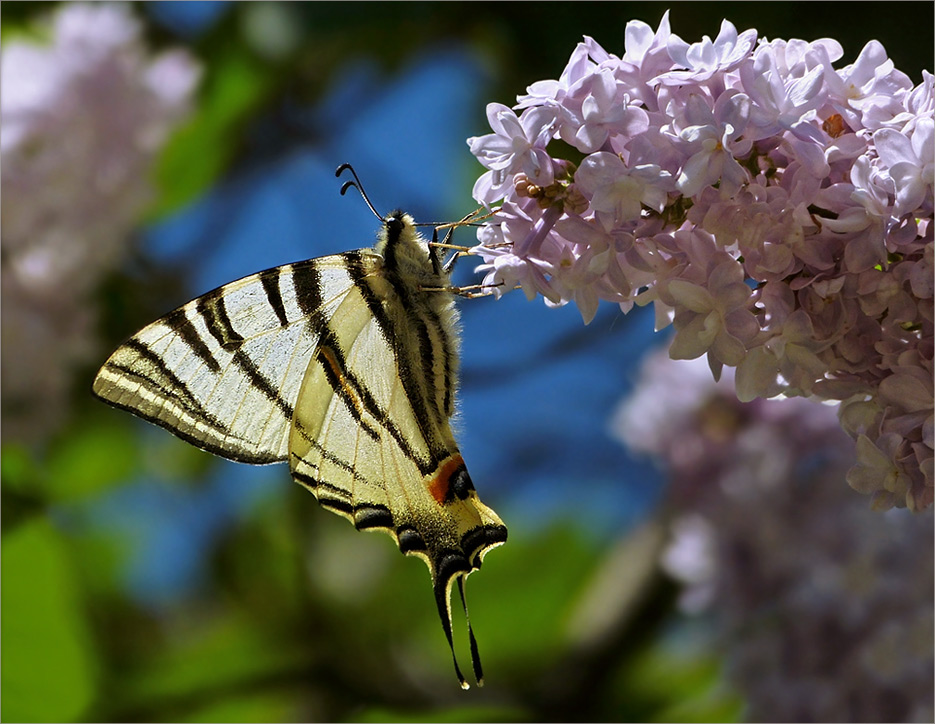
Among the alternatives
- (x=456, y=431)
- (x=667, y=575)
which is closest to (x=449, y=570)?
(x=456, y=431)

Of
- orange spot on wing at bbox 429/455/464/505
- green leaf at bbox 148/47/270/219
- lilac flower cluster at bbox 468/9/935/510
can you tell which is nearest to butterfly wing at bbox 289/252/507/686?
orange spot on wing at bbox 429/455/464/505

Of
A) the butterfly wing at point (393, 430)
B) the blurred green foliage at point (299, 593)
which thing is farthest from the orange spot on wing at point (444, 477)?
the blurred green foliage at point (299, 593)

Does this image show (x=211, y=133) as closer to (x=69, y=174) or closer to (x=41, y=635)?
(x=69, y=174)

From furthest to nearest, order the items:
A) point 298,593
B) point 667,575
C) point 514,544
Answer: point 514,544
point 298,593
point 667,575

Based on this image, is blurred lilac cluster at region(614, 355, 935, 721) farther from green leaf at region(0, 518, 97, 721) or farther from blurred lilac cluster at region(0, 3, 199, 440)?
green leaf at region(0, 518, 97, 721)

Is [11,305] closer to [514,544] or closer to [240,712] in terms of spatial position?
[240,712]

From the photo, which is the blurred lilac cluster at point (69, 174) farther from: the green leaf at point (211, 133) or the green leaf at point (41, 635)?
the green leaf at point (41, 635)
